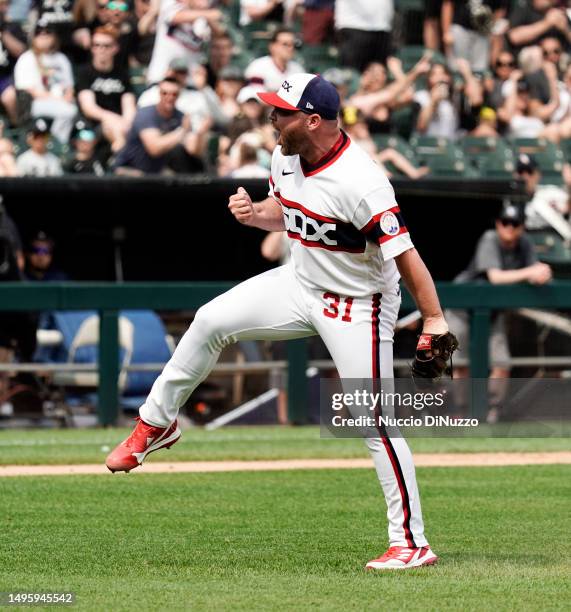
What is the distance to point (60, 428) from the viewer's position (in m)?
11.5

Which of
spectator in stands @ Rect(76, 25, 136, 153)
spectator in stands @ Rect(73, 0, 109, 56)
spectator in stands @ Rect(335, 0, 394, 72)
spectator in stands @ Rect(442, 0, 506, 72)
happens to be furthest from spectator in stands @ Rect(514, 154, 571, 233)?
spectator in stands @ Rect(73, 0, 109, 56)

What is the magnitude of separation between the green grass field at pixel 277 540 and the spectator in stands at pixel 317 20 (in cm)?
836

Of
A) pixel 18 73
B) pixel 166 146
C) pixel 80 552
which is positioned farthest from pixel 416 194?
pixel 80 552

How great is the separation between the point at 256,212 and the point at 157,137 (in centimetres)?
660

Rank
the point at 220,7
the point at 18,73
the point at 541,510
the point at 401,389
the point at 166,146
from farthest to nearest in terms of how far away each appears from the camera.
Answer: the point at 220,7 → the point at 18,73 → the point at 166,146 → the point at 401,389 → the point at 541,510

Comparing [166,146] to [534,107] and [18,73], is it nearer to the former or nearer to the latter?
[18,73]

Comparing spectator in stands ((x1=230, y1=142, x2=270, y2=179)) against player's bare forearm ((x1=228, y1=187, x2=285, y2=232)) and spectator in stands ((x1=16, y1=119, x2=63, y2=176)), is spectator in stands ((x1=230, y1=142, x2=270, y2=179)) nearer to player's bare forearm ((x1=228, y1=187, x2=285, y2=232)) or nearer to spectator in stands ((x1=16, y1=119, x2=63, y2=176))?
spectator in stands ((x1=16, y1=119, x2=63, y2=176))

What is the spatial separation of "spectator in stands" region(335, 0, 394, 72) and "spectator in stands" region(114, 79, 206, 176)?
364cm

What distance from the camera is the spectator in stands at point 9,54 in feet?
44.7

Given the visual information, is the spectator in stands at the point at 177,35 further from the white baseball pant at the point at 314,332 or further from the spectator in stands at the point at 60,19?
the white baseball pant at the point at 314,332

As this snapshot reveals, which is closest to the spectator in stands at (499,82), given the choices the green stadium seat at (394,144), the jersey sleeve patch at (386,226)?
the green stadium seat at (394,144)

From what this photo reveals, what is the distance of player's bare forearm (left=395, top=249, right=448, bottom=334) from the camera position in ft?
17.7

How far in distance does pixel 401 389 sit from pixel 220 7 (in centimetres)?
727

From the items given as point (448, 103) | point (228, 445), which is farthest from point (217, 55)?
point (228, 445)
